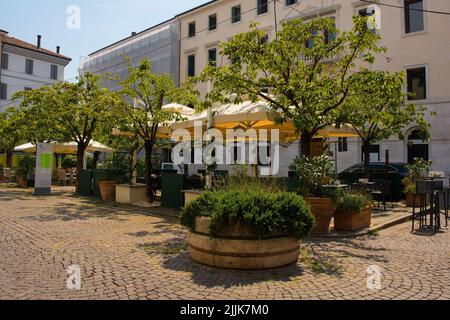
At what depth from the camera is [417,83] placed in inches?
805

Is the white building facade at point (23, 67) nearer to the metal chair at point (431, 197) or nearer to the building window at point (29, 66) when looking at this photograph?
the building window at point (29, 66)

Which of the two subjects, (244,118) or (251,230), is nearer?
(251,230)

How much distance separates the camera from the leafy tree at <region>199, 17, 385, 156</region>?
825 centimetres

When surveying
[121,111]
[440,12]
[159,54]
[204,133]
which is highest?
[159,54]

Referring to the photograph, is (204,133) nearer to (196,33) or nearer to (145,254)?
(145,254)

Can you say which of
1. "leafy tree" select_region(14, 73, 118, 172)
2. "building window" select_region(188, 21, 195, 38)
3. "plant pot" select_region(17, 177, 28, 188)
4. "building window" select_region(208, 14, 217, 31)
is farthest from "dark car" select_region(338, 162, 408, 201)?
"building window" select_region(188, 21, 195, 38)

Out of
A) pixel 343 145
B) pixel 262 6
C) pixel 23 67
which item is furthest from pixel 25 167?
pixel 23 67

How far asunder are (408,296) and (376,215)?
21.8 feet

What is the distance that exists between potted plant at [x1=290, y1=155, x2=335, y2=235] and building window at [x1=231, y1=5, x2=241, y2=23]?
23.3 m

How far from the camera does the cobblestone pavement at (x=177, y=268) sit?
425 cm

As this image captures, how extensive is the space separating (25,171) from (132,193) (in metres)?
11.0

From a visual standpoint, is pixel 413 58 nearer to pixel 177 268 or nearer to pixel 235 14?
pixel 235 14
